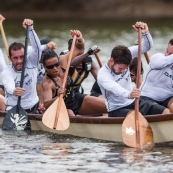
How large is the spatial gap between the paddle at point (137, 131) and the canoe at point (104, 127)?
105 mm

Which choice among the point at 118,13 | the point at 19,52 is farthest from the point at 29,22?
the point at 118,13

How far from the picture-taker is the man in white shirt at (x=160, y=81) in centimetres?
1402

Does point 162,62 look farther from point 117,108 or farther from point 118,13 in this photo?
point 118,13

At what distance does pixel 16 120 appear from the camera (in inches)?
615

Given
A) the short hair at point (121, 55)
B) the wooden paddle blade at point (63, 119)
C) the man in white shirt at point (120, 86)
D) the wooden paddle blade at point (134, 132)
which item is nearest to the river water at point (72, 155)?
the wooden paddle blade at point (134, 132)

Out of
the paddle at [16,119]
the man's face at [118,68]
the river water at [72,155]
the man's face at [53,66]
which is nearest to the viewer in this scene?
the river water at [72,155]

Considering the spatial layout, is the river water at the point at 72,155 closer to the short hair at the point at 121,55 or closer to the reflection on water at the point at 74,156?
the reflection on water at the point at 74,156

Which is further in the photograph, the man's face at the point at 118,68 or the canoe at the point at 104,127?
the man's face at the point at 118,68

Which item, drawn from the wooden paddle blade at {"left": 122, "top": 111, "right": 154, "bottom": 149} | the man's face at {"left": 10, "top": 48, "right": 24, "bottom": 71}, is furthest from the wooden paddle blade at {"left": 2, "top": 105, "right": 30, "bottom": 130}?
the wooden paddle blade at {"left": 122, "top": 111, "right": 154, "bottom": 149}

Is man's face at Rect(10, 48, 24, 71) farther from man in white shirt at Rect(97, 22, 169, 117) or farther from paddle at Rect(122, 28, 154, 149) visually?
paddle at Rect(122, 28, 154, 149)

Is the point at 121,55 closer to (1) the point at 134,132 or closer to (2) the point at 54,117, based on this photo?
(1) the point at 134,132

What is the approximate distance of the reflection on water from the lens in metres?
12.5

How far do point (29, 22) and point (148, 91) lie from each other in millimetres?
2355

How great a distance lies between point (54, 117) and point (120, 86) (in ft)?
4.60
